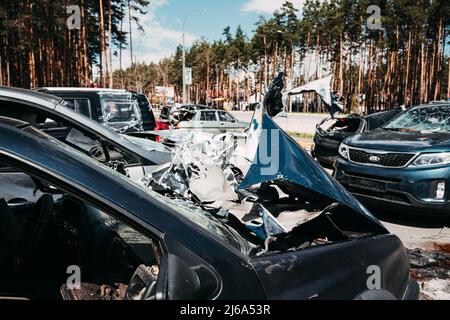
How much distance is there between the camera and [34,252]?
75.0 inches

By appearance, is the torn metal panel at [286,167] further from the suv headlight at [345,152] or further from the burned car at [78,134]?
the suv headlight at [345,152]

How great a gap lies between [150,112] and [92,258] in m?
6.11

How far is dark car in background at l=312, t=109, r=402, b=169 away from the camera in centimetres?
916

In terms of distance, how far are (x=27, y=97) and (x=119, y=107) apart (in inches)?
142

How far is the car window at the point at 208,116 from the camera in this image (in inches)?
653

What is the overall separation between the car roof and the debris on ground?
3834 millimetres

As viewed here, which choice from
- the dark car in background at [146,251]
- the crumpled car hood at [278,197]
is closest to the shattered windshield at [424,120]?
the crumpled car hood at [278,197]

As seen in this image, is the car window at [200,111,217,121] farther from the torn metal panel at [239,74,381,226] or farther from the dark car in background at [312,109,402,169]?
the torn metal panel at [239,74,381,226]

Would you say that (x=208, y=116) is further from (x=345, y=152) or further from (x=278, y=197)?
(x=278, y=197)

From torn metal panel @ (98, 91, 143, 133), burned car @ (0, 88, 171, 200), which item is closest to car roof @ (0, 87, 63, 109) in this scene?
burned car @ (0, 88, 171, 200)

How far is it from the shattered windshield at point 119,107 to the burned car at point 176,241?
432 cm

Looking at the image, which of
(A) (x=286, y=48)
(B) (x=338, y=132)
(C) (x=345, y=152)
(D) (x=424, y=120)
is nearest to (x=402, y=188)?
(C) (x=345, y=152)
